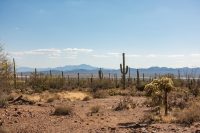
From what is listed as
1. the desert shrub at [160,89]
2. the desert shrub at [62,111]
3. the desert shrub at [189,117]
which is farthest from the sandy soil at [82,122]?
the desert shrub at [160,89]

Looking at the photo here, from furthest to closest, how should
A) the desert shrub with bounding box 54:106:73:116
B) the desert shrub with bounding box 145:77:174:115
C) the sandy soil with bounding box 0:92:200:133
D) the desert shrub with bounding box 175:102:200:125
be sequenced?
the desert shrub with bounding box 54:106:73:116
the desert shrub with bounding box 145:77:174:115
the desert shrub with bounding box 175:102:200:125
the sandy soil with bounding box 0:92:200:133

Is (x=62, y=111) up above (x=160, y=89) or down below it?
below

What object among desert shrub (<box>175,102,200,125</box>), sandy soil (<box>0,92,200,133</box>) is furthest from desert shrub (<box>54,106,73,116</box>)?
desert shrub (<box>175,102,200,125</box>)

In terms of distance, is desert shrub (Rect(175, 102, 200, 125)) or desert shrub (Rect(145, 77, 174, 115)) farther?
desert shrub (Rect(145, 77, 174, 115))

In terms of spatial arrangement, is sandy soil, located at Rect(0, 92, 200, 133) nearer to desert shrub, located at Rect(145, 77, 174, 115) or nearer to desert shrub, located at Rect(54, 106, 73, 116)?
desert shrub, located at Rect(54, 106, 73, 116)

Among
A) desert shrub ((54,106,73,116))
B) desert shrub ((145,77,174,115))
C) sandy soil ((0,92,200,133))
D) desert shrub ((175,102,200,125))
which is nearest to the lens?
sandy soil ((0,92,200,133))

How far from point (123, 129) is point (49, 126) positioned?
3321 mm

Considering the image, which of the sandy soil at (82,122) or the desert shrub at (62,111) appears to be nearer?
the sandy soil at (82,122)

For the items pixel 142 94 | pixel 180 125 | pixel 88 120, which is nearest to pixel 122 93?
pixel 142 94

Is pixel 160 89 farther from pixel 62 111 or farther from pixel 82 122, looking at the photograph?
pixel 62 111

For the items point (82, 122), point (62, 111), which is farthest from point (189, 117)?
point (62, 111)

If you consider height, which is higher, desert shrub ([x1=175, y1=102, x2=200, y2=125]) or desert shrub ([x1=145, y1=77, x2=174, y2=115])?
desert shrub ([x1=145, y1=77, x2=174, y2=115])

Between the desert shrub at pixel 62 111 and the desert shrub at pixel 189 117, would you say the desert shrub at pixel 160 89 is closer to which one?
the desert shrub at pixel 189 117

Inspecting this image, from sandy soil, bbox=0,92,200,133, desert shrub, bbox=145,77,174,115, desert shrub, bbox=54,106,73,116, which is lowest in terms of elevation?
sandy soil, bbox=0,92,200,133
